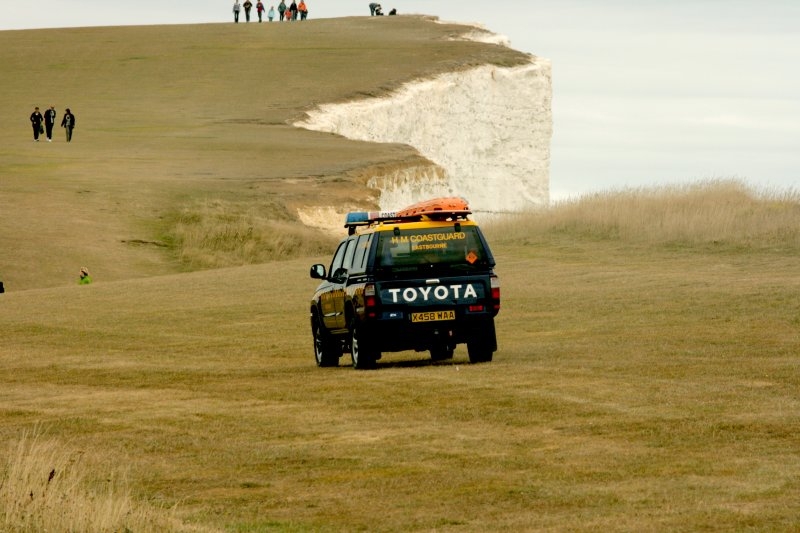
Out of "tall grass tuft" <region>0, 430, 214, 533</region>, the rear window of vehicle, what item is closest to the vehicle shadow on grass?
the rear window of vehicle

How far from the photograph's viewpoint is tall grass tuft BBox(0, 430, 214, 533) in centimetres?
945

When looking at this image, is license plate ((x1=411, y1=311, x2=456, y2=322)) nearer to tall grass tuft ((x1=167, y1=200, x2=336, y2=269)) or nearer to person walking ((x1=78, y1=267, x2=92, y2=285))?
person walking ((x1=78, y1=267, x2=92, y2=285))

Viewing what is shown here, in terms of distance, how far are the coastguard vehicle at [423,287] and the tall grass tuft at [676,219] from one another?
22.0 meters

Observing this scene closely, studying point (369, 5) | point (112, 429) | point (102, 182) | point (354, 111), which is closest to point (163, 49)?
point (354, 111)

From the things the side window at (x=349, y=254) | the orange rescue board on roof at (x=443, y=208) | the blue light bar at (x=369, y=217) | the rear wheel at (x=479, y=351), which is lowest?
the rear wheel at (x=479, y=351)

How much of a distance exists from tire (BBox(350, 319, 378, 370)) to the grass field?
31 centimetres

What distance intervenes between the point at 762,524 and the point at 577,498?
5.17ft

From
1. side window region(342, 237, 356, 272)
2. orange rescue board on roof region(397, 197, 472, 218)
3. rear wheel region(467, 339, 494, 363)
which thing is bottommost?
rear wheel region(467, 339, 494, 363)

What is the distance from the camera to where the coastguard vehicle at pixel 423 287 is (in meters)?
21.3

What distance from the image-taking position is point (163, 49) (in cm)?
11188

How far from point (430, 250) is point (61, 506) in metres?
12.2

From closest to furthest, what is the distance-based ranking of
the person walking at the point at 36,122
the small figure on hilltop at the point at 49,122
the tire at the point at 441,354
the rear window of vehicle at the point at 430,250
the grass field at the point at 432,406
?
the grass field at the point at 432,406
the rear window of vehicle at the point at 430,250
the tire at the point at 441,354
the small figure on hilltop at the point at 49,122
the person walking at the point at 36,122

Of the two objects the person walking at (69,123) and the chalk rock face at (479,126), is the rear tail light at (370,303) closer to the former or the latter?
the person walking at (69,123)

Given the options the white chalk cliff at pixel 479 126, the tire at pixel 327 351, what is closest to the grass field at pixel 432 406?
the tire at pixel 327 351
